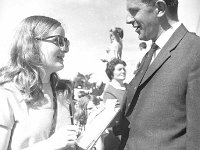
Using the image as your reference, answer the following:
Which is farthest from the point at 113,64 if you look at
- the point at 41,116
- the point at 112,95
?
the point at 41,116

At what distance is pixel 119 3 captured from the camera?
12.0 metres

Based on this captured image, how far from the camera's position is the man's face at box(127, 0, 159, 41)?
231 cm

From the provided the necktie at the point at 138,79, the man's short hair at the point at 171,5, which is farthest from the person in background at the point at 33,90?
the man's short hair at the point at 171,5

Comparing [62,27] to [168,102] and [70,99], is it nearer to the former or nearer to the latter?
[70,99]

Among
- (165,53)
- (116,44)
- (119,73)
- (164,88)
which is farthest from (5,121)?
(116,44)

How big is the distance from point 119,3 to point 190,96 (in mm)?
10372

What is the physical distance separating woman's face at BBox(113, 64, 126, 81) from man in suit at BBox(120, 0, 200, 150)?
10.3ft

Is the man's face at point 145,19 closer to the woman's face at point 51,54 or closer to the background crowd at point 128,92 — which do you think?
the background crowd at point 128,92

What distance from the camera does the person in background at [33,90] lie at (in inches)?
83.3

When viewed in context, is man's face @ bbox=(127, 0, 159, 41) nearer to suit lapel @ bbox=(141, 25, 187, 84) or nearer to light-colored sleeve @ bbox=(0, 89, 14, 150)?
suit lapel @ bbox=(141, 25, 187, 84)

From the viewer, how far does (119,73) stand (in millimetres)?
5586

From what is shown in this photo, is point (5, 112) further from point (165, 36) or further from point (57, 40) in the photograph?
point (165, 36)

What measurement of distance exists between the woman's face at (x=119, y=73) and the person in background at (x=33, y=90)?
3079 mm

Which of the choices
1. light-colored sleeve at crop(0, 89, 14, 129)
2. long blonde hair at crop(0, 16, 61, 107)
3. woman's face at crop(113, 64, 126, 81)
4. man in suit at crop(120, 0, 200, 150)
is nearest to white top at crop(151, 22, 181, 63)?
man in suit at crop(120, 0, 200, 150)
